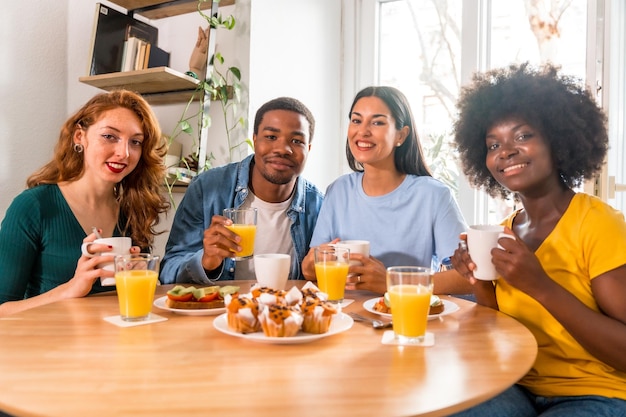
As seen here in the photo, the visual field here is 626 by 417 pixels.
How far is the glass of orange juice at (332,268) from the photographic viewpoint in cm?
138

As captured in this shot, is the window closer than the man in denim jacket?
No

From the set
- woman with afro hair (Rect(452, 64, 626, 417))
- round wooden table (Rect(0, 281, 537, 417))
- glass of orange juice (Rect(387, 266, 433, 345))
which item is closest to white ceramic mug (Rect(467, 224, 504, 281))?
woman with afro hair (Rect(452, 64, 626, 417))

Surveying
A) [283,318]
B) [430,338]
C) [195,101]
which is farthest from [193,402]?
[195,101]

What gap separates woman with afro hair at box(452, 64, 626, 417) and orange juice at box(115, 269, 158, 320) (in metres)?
0.78

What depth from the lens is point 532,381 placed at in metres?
Result: 1.30

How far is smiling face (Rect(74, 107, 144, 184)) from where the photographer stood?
6.26 ft

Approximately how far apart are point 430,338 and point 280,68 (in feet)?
7.73

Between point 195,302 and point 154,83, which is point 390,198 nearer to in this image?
point 195,302

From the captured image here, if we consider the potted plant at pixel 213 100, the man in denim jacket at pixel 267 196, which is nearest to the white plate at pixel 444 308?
the man in denim jacket at pixel 267 196

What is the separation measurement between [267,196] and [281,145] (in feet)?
0.81

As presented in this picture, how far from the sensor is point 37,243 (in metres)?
1.77

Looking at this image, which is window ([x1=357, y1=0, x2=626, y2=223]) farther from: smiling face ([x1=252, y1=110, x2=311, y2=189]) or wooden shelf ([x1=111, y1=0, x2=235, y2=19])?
smiling face ([x1=252, y1=110, x2=311, y2=189])

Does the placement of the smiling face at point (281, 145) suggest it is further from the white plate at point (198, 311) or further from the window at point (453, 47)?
the window at point (453, 47)

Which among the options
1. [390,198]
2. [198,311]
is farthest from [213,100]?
[198,311]
